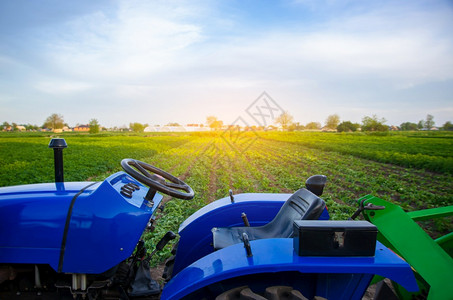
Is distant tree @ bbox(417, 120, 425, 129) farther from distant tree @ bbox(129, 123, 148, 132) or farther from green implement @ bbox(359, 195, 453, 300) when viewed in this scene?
distant tree @ bbox(129, 123, 148, 132)

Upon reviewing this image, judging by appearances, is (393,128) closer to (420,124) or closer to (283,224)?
(420,124)

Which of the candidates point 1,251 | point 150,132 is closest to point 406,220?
point 1,251

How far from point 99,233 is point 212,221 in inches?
38.3

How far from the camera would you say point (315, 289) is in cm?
153

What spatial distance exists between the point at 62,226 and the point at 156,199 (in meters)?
0.56

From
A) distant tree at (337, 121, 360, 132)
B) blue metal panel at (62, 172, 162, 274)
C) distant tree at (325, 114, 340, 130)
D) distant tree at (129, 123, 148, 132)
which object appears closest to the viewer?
blue metal panel at (62, 172, 162, 274)

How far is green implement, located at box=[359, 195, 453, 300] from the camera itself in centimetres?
169

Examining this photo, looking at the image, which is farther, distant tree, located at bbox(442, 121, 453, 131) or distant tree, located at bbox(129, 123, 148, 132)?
distant tree, located at bbox(129, 123, 148, 132)

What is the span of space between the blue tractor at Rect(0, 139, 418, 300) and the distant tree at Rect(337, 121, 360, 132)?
201ft

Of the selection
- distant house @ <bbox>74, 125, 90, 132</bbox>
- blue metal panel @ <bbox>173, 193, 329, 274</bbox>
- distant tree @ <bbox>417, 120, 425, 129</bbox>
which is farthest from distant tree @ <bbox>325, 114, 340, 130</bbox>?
blue metal panel @ <bbox>173, 193, 329, 274</bbox>

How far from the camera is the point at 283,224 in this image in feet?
6.63

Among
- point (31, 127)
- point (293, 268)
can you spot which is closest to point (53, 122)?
point (31, 127)

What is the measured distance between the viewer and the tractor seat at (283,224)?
71.3 inches

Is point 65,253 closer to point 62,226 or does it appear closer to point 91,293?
point 62,226
